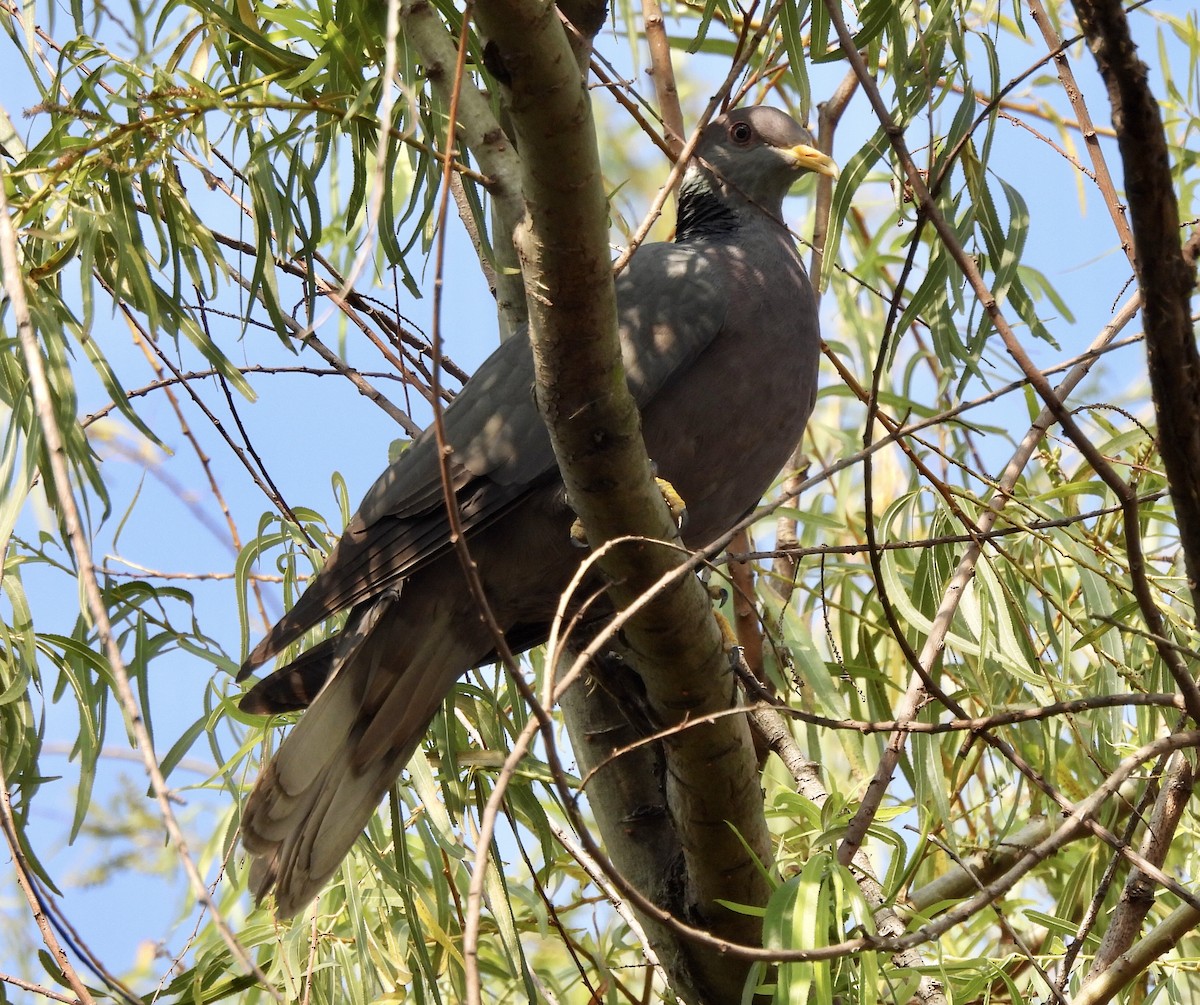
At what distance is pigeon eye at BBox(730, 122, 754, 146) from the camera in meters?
3.61

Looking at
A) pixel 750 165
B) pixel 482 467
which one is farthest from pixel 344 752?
pixel 750 165

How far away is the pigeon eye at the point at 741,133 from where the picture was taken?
3.61m

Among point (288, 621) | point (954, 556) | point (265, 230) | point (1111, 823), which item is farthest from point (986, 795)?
point (265, 230)

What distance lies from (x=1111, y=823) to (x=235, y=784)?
1883 millimetres

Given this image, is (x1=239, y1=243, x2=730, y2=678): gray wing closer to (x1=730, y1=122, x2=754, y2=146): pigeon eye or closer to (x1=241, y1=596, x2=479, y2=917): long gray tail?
(x1=241, y1=596, x2=479, y2=917): long gray tail

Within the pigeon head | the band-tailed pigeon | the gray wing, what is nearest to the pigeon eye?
the pigeon head

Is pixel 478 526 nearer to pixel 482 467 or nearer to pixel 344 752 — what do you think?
pixel 482 467

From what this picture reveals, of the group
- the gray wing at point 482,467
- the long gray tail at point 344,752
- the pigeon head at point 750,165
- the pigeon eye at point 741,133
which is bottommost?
the long gray tail at point 344,752

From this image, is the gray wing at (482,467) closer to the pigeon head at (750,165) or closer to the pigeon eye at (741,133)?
the pigeon head at (750,165)

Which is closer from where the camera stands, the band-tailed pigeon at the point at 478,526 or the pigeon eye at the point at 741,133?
the band-tailed pigeon at the point at 478,526

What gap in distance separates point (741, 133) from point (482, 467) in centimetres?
142

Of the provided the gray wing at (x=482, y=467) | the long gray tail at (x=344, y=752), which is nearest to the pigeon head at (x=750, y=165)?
the gray wing at (x=482, y=467)

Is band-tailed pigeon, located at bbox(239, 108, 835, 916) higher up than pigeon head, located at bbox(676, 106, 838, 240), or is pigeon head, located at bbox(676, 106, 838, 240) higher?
pigeon head, located at bbox(676, 106, 838, 240)

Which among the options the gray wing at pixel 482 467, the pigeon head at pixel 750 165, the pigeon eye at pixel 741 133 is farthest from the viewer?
the pigeon eye at pixel 741 133
